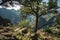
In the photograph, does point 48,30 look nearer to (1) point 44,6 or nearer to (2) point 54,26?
(2) point 54,26

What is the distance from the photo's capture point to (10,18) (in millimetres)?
11711

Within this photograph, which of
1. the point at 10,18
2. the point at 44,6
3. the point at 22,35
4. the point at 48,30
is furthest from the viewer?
the point at 10,18

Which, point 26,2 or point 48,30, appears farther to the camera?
point 48,30

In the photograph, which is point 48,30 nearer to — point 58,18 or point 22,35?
point 58,18

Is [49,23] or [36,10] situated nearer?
[36,10]

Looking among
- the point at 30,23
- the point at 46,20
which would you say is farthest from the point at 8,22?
the point at 46,20

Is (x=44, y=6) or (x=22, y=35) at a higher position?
(x=44, y=6)

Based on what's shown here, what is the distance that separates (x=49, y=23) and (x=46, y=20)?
22 cm

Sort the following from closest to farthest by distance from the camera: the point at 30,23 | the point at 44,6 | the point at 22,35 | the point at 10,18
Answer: the point at 22,35, the point at 44,6, the point at 30,23, the point at 10,18

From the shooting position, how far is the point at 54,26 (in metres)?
10.7

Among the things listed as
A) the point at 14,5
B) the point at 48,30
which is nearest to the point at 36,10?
the point at 48,30

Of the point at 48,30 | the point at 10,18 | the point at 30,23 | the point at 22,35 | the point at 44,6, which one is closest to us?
the point at 22,35

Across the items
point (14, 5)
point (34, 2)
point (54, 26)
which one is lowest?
point (54, 26)

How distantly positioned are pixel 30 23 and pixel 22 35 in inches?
101
